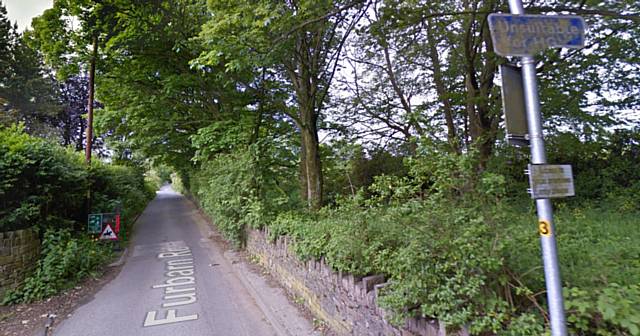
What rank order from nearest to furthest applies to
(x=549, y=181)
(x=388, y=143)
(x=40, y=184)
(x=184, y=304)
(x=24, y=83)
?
(x=549, y=181), (x=184, y=304), (x=40, y=184), (x=388, y=143), (x=24, y=83)

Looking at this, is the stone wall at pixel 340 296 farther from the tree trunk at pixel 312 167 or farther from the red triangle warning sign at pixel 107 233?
the red triangle warning sign at pixel 107 233

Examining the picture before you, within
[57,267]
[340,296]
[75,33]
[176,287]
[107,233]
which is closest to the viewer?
[340,296]

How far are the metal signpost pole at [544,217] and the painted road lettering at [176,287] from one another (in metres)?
4.95

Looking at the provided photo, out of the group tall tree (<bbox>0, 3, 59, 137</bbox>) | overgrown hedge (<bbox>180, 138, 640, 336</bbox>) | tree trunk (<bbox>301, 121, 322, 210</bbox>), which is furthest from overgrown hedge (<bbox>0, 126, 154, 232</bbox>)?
tall tree (<bbox>0, 3, 59, 137</bbox>)

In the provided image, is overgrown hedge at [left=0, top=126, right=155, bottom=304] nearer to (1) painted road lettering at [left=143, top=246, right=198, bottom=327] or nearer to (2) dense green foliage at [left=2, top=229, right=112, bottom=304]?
(2) dense green foliage at [left=2, top=229, right=112, bottom=304]

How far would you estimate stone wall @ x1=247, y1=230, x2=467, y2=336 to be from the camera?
2876 mm

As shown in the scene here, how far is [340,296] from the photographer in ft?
12.5

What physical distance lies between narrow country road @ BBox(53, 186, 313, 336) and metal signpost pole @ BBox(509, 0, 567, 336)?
10.5 feet

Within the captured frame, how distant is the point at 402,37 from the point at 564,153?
546 centimetres

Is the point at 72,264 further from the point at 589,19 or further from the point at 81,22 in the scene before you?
the point at 589,19

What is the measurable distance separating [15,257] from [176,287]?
311cm

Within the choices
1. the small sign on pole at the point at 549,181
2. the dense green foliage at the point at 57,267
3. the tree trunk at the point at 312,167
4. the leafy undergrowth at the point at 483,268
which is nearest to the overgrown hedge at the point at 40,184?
the dense green foliage at the point at 57,267

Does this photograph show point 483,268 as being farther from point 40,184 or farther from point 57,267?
point 40,184

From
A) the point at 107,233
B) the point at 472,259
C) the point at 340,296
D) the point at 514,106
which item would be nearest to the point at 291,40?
the point at 340,296
